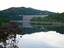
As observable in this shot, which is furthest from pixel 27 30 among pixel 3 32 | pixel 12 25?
→ pixel 3 32

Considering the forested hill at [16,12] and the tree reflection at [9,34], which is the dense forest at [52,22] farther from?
the tree reflection at [9,34]

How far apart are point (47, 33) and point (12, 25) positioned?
439 mm

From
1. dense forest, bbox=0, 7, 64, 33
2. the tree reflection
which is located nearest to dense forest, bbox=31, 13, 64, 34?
dense forest, bbox=0, 7, 64, 33

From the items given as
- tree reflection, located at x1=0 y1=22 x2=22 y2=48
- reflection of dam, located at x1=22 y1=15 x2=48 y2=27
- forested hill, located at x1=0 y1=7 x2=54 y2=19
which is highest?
forested hill, located at x1=0 y1=7 x2=54 y2=19

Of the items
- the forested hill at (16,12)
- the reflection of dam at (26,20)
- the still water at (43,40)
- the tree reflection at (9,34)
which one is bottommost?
the still water at (43,40)

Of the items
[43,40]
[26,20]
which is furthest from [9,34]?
[43,40]

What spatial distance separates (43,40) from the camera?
1984mm

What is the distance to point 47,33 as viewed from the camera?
2.01m

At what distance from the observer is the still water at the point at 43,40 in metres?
1.96

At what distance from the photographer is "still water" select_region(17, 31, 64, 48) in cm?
196

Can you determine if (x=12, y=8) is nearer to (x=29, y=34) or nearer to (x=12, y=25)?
(x=12, y=25)

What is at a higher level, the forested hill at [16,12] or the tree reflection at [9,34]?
the forested hill at [16,12]

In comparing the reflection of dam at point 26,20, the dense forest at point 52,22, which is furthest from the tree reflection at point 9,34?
the dense forest at point 52,22

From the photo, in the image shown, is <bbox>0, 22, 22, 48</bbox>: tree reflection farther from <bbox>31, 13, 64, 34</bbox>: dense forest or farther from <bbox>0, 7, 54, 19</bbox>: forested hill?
<bbox>31, 13, 64, 34</bbox>: dense forest
